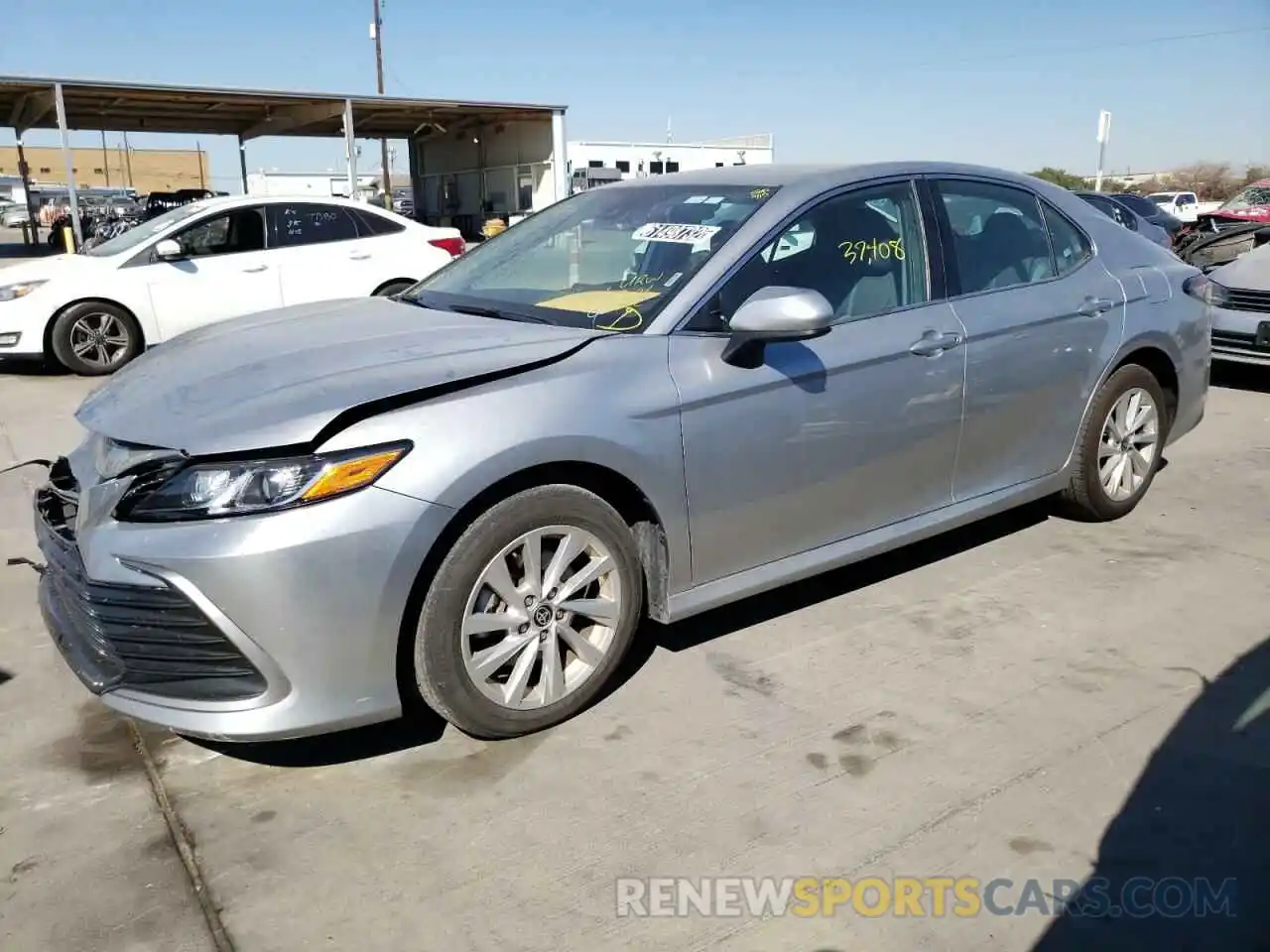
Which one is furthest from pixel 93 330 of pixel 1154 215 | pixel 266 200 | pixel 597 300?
pixel 1154 215

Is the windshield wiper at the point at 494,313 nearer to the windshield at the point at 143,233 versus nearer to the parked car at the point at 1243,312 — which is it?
A: the parked car at the point at 1243,312

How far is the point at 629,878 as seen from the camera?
8.00ft

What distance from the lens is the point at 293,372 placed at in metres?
2.91

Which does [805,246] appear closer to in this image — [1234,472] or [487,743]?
[487,743]

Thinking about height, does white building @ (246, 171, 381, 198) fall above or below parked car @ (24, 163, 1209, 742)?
above

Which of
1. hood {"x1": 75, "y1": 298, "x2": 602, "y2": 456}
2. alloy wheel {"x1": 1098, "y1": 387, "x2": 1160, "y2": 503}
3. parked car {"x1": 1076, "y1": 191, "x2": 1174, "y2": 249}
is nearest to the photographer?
hood {"x1": 75, "y1": 298, "x2": 602, "y2": 456}

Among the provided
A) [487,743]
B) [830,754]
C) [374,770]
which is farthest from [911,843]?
[374,770]

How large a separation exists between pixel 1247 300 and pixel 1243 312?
94mm

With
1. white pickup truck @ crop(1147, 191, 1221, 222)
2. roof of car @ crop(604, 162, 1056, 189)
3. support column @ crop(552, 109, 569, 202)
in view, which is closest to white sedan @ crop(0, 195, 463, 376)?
roof of car @ crop(604, 162, 1056, 189)

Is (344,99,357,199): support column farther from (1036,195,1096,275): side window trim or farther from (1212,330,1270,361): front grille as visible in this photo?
(1036,195,1096,275): side window trim

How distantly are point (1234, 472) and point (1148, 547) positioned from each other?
Result: 1.75m

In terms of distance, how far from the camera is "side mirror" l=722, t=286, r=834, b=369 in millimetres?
3090

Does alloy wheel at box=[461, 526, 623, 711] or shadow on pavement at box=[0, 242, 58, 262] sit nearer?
alloy wheel at box=[461, 526, 623, 711]

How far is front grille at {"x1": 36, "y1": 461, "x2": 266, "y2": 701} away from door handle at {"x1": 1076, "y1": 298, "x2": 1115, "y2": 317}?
11.5ft
